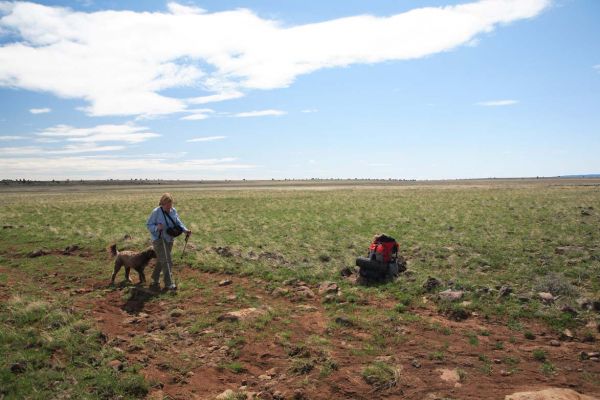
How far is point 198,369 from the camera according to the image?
683 centimetres

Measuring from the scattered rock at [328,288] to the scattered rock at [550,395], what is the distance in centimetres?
557

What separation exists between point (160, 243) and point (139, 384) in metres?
5.09

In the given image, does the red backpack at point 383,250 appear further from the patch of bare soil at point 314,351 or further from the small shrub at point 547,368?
the small shrub at point 547,368

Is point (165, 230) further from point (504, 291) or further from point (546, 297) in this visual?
point (546, 297)

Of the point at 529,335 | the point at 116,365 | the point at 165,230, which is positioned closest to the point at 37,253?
the point at 165,230

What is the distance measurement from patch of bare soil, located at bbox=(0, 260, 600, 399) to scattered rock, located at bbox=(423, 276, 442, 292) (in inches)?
52.7

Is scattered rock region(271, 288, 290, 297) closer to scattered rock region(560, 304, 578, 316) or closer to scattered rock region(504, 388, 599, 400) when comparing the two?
scattered rock region(504, 388, 599, 400)

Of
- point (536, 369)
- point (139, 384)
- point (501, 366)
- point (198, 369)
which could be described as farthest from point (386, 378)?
point (139, 384)

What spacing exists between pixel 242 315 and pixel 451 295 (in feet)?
17.0

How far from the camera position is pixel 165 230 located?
10.7 metres

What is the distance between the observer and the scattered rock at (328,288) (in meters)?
10.8

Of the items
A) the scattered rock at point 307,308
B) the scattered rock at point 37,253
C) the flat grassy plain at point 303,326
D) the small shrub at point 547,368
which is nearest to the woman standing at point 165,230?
the flat grassy plain at point 303,326

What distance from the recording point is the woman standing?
10617 mm

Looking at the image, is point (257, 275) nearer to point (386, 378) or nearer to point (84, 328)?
point (84, 328)
